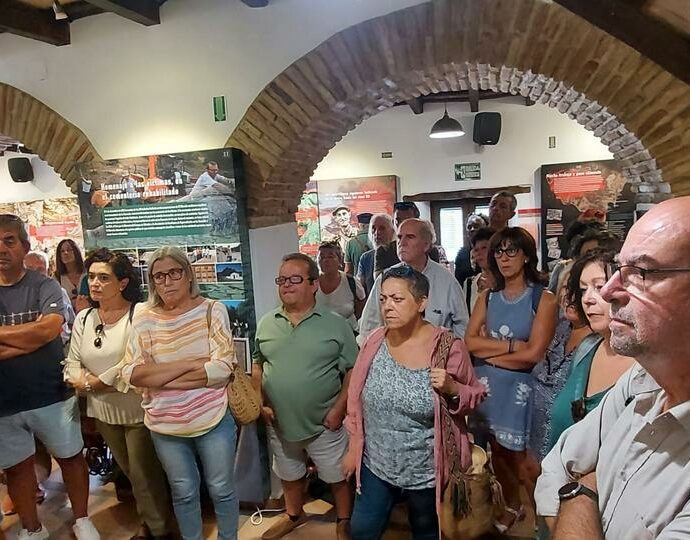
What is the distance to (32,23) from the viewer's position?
295cm

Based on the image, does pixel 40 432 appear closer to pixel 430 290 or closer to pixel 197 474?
pixel 197 474

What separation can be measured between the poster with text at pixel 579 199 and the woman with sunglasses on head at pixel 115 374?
17.0ft

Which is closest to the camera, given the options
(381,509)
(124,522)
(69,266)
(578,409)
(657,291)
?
(657,291)

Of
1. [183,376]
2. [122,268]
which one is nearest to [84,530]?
[183,376]

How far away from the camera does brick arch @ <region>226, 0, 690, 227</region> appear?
91.7 inches

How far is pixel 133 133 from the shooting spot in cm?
315

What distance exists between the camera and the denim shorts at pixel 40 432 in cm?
250

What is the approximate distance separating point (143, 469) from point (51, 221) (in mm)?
6331

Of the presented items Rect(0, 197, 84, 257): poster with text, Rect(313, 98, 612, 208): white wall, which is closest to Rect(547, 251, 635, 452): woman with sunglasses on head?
Rect(313, 98, 612, 208): white wall

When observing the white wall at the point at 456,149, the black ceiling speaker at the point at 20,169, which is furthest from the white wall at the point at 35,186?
the white wall at the point at 456,149

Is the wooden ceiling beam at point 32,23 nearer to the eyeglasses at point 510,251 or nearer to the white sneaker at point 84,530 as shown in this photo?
the white sneaker at point 84,530

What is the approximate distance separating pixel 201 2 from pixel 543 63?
185 cm

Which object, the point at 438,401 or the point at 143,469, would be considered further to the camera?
the point at 143,469

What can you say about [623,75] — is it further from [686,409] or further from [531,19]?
[686,409]
